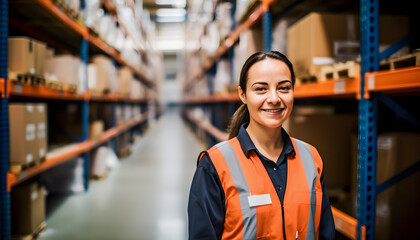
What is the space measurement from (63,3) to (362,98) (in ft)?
10.8

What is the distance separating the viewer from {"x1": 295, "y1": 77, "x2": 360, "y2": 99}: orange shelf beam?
71.9 inches

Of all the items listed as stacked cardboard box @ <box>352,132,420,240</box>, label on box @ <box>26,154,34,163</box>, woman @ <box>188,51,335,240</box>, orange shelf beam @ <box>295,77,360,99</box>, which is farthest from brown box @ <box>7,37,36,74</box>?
stacked cardboard box @ <box>352,132,420,240</box>

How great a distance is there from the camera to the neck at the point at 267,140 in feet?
4.39

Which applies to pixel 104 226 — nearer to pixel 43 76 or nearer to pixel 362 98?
A: pixel 43 76

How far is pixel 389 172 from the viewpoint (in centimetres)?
199

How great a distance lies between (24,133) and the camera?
8.35ft

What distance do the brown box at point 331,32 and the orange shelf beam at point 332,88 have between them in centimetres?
12

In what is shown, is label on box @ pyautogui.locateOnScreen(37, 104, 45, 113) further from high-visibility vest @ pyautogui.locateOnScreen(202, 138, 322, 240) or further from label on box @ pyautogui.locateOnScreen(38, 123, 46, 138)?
high-visibility vest @ pyautogui.locateOnScreen(202, 138, 322, 240)

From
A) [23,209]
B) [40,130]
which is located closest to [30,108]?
[40,130]

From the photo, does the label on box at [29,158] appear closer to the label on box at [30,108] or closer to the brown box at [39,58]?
the label on box at [30,108]

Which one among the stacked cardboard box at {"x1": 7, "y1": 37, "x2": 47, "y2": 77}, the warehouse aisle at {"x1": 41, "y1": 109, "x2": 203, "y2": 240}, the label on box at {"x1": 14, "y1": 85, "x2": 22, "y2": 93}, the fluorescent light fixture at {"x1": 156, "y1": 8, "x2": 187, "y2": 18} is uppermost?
the fluorescent light fixture at {"x1": 156, "y1": 8, "x2": 187, "y2": 18}

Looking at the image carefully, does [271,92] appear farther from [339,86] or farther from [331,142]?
[331,142]

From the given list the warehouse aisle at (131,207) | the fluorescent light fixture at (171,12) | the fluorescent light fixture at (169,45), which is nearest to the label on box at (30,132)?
the warehouse aisle at (131,207)

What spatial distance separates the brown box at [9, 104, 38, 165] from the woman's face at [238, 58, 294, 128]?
213 centimetres
